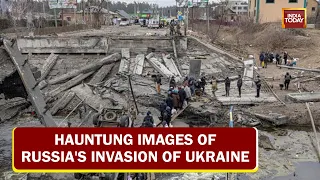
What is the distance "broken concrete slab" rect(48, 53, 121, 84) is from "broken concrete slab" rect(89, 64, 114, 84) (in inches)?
13.0

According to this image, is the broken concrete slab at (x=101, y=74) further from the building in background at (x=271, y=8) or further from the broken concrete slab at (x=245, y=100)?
the building in background at (x=271, y=8)

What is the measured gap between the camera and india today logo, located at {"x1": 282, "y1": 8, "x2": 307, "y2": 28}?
37.8m

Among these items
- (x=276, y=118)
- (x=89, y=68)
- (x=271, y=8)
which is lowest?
(x=276, y=118)

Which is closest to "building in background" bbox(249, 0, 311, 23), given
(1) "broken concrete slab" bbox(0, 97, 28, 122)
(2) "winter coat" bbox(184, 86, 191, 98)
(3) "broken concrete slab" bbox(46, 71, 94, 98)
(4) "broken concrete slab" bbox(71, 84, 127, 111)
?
(3) "broken concrete slab" bbox(46, 71, 94, 98)

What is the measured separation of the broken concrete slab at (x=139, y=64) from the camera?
23080mm

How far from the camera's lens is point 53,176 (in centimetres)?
922

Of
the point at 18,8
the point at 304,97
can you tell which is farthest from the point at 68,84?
the point at 18,8

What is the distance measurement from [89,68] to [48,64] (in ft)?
11.1

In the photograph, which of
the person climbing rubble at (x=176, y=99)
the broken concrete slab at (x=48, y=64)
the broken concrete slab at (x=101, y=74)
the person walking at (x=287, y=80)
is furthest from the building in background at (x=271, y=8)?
the person climbing rubble at (x=176, y=99)

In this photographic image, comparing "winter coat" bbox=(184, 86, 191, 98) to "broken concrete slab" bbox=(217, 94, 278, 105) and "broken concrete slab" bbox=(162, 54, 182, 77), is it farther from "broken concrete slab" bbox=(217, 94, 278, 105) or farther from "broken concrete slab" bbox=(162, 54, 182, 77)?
"broken concrete slab" bbox=(162, 54, 182, 77)

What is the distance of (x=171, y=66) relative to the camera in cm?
2406

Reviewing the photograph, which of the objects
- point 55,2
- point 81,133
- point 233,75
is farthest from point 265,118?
point 55,2

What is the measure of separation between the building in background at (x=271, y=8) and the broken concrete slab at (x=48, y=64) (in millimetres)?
29116

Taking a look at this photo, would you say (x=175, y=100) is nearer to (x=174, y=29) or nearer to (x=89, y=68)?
(x=89, y=68)
